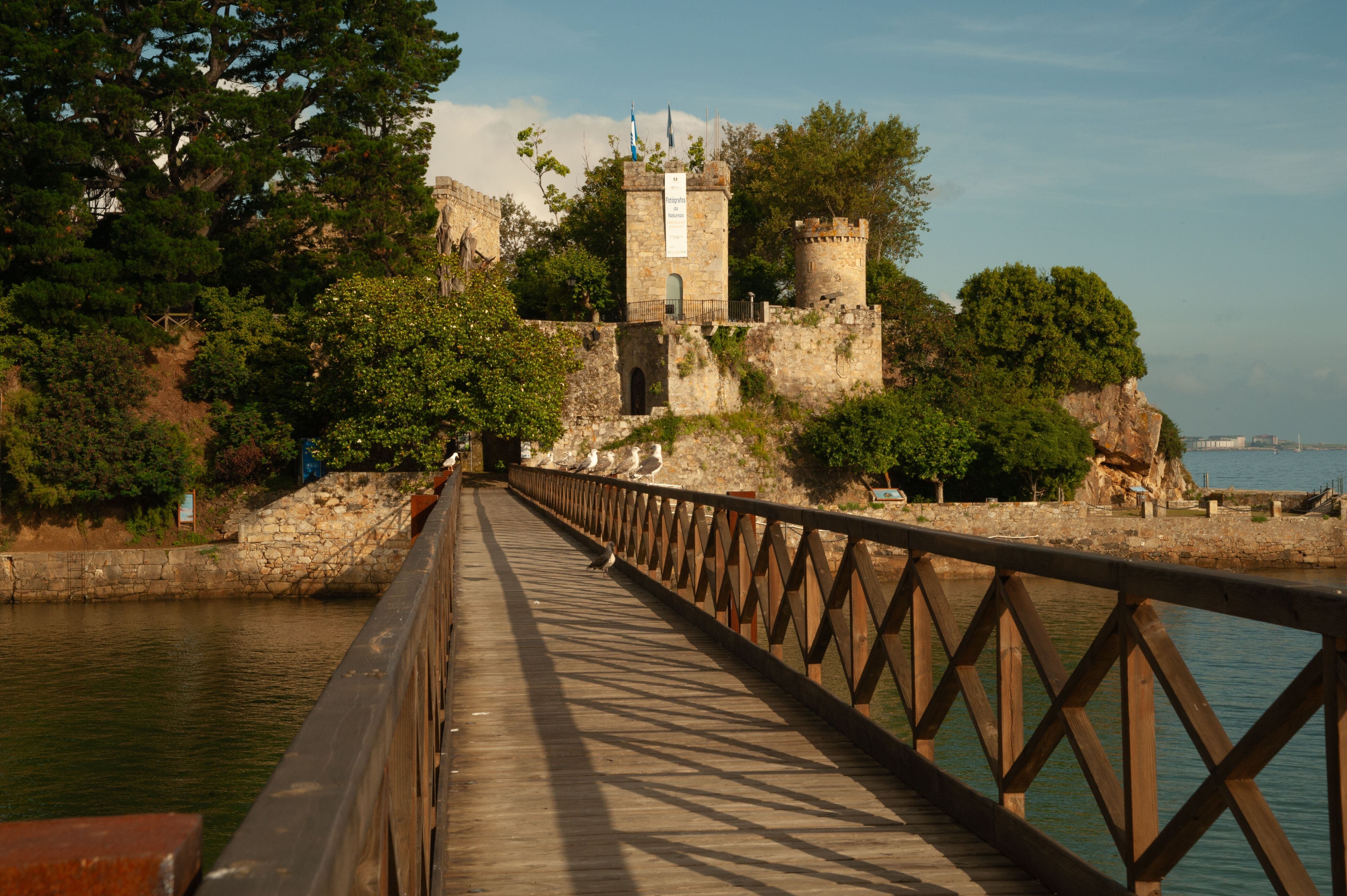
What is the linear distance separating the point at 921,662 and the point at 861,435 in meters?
35.0

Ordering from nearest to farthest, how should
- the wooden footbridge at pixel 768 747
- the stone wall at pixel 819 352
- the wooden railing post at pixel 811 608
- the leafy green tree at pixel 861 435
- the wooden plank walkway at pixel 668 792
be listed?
the wooden footbridge at pixel 768 747, the wooden plank walkway at pixel 668 792, the wooden railing post at pixel 811 608, the leafy green tree at pixel 861 435, the stone wall at pixel 819 352

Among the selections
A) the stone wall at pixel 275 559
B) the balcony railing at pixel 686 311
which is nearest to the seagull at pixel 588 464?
the stone wall at pixel 275 559

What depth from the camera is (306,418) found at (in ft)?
107

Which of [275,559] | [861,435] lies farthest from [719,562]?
[861,435]

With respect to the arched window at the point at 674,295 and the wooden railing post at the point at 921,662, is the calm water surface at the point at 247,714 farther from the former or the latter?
the arched window at the point at 674,295

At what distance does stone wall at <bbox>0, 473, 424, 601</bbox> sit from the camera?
2773 cm

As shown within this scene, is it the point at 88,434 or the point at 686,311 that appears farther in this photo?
the point at 686,311

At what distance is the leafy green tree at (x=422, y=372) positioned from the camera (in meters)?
28.2

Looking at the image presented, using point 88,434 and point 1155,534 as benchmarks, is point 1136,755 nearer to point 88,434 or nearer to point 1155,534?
point 88,434

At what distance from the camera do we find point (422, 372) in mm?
28234

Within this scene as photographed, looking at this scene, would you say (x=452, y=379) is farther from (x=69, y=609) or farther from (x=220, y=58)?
(x=220, y=58)

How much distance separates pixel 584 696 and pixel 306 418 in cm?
2926

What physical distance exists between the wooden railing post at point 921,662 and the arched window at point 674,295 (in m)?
37.3

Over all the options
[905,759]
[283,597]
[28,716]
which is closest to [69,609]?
[283,597]
